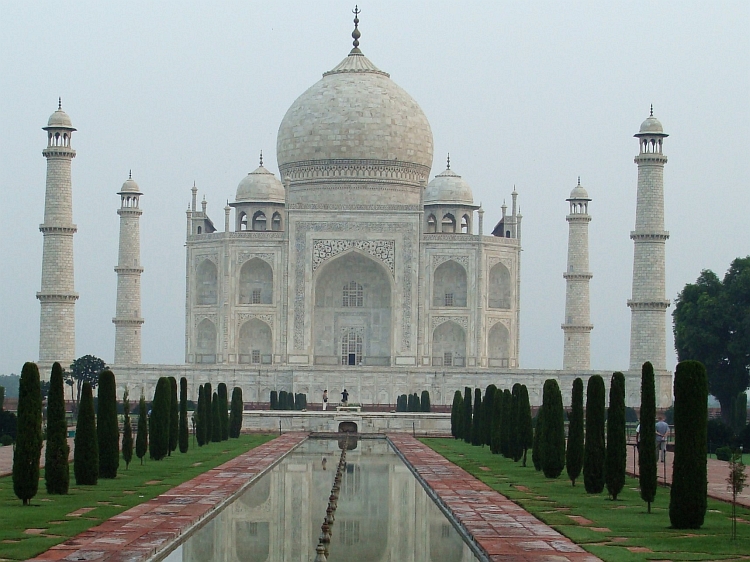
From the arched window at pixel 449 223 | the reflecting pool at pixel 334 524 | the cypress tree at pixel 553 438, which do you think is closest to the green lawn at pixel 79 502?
the reflecting pool at pixel 334 524

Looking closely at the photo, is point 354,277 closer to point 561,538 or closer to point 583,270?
point 583,270

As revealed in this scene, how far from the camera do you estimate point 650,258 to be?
3372 centimetres

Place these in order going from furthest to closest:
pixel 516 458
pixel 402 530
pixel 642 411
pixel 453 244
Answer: pixel 453 244
pixel 516 458
pixel 642 411
pixel 402 530

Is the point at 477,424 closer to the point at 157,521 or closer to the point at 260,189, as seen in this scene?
the point at 157,521

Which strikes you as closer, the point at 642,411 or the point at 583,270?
the point at 642,411

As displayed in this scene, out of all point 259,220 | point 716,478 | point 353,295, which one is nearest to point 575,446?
point 716,478

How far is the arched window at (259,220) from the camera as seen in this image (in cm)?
3909

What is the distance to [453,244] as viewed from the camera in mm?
36438

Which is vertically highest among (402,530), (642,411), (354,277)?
(354,277)

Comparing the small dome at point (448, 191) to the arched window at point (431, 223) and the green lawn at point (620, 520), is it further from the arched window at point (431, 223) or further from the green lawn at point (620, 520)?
the green lawn at point (620, 520)

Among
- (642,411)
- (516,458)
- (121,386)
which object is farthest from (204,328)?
(642,411)

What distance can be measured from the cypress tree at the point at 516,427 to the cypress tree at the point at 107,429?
6.07m

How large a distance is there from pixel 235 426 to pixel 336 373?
27.2 feet

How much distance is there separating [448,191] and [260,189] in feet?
17.4
